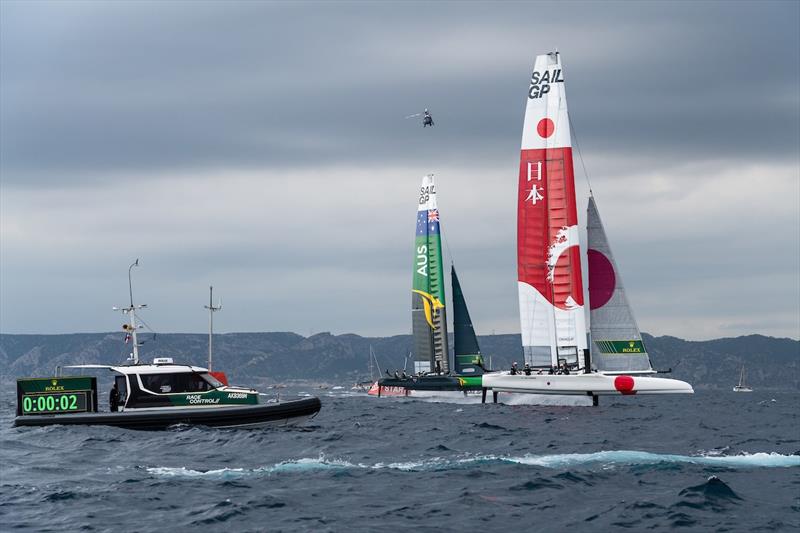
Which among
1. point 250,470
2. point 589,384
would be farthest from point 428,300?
point 250,470

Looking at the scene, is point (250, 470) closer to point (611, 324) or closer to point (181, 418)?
point (181, 418)

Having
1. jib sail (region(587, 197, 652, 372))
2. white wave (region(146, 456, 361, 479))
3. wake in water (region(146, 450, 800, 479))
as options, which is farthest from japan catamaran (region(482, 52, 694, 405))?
white wave (region(146, 456, 361, 479))

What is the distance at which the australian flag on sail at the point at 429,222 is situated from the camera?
4053 inches

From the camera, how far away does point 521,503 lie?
21797 mm

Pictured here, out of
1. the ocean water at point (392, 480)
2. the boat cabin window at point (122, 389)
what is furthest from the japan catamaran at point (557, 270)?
the boat cabin window at point (122, 389)

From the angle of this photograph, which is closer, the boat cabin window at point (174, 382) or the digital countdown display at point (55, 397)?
the digital countdown display at point (55, 397)

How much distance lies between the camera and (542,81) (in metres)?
60.4

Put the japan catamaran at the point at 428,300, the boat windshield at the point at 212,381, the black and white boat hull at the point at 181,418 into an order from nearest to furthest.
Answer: the black and white boat hull at the point at 181,418
the boat windshield at the point at 212,381
the japan catamaran at the point at 428,300

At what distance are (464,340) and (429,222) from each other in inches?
529

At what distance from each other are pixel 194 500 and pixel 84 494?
2.96 metres

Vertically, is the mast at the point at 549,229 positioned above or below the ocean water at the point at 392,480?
above

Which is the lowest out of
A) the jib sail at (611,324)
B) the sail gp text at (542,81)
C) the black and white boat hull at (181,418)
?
the black and white boat hull at (181,418)

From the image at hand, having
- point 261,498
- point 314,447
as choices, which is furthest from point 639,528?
point 314,447

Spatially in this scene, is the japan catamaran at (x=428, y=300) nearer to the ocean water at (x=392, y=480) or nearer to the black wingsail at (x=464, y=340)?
the black wingsail at (x=464, y=340)
